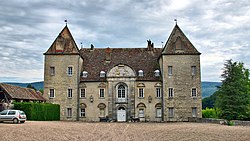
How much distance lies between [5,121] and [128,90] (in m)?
16.4

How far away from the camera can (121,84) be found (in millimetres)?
39344

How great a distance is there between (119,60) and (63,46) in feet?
25.4

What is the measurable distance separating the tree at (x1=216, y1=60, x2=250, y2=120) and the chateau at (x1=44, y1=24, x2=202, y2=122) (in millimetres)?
5493

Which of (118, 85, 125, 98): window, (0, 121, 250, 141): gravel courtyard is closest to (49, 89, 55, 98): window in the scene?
(118, 85, 125, 98): window

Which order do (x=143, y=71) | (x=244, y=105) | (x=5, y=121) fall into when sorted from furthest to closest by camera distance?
(x=143, y=71) → (x=244, y=105) → (x=5, y=121)

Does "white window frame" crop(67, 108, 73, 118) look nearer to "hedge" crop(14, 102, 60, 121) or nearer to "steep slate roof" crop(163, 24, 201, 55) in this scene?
"hedge" crop(14, 102, 60, 121)

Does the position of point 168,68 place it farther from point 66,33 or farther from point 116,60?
point 66,33

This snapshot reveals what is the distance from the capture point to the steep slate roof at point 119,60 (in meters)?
40.2

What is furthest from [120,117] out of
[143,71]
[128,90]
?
[143,71]

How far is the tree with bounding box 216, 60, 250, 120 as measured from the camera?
31844 millimetres

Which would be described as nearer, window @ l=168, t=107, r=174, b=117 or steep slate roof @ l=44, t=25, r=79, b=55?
window @ l=168, t=107, r=174, b=117

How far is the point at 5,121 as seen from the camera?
Answer: 89.7 ft

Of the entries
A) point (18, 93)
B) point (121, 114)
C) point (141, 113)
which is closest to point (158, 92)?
point (141, 113)

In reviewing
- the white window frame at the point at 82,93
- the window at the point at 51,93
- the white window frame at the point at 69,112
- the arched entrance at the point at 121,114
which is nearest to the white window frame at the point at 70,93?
the white window frame at the point at 82,93
